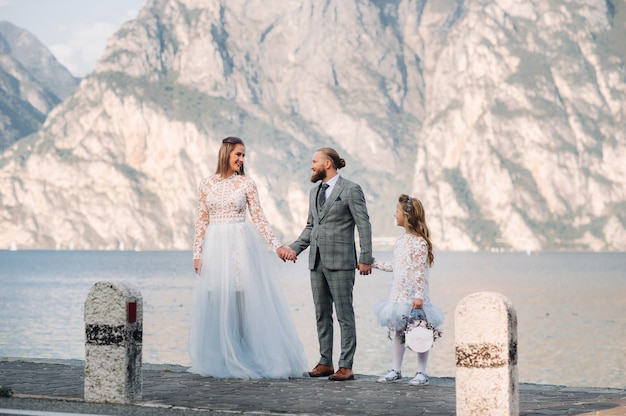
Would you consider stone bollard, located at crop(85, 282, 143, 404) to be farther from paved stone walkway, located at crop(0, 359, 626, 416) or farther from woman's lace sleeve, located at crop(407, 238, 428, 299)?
woman's lace sleeve, located at crop(407, 238, 428, 299)

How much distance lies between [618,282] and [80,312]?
Result: 224 feet

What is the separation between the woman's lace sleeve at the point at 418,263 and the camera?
14.2 meters

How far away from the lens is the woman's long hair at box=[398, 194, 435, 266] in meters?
14.3

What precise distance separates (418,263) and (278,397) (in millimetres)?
3147

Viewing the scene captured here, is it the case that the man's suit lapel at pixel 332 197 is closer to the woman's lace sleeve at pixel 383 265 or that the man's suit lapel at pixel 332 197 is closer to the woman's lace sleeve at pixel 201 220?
the woman's lace sleeve at pixel 383 265

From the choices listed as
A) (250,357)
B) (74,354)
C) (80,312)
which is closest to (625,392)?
(250,357)

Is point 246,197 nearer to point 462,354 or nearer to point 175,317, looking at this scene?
point 462,354

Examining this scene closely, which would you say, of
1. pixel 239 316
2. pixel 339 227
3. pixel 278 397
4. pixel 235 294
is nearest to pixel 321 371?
pixel 239 316

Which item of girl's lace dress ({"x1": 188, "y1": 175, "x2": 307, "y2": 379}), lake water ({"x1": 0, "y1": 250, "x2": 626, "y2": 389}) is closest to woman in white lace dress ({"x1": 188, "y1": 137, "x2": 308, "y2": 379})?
girl's lace dress ({"x1": 188, "y1": 175, "x2": 307, "y2": 379})

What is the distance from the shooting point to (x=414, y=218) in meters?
14.4

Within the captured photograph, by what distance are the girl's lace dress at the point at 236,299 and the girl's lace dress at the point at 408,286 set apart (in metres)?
1.47

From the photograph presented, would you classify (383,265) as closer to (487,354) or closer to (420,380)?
Answer: (420,380)

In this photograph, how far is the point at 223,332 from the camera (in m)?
14.4

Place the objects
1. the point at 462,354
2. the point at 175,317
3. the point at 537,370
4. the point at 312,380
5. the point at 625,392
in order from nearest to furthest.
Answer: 1. the point at 462,354
2. the point at 625,392
3. the point at 312,380
4. the point at 537,370
5. the point at 175,317
